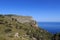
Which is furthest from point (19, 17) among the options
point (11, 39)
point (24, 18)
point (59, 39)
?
point (11, 39)

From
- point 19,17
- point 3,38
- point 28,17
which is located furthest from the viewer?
point 28,17

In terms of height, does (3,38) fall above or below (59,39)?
above

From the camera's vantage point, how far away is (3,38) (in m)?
17.4

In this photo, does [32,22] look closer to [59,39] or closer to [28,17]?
[28,17]

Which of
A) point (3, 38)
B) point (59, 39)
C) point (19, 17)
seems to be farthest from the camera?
point (19, 17)

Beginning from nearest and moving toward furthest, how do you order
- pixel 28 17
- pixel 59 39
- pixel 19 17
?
1. pixel 59 39
2. pixel 19 17
3. pixel 28 17

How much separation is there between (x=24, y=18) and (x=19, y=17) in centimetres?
182

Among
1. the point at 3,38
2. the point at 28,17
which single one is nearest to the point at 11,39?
the point at 3,38

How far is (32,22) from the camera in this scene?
59.0m

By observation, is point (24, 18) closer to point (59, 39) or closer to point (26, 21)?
point (26, 21)

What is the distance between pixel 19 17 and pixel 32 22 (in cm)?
492

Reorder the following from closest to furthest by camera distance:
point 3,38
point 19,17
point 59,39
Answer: point 3,38
point 59,39
point 19,17

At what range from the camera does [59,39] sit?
3900cm

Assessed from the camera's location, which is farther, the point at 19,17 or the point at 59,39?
the point at 19,17
